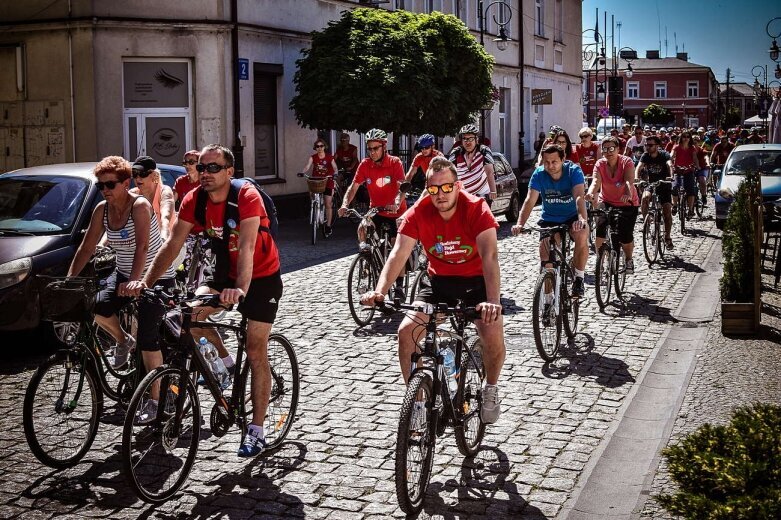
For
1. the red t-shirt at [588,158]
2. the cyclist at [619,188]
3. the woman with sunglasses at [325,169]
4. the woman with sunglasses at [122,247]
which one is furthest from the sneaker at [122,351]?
the woman with sunglasses at [325,169]

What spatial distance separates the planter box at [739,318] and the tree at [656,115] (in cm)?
9967

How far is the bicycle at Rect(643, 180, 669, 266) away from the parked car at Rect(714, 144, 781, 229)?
3659mm

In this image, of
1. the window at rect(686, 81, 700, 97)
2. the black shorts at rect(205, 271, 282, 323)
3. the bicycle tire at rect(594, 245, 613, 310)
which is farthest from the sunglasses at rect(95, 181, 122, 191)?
the window at rect(686, 81, 700, 97)

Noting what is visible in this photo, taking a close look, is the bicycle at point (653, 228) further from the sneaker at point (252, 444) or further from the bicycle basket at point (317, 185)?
the sneaker at point (252, 444)

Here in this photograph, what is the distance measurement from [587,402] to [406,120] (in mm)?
15880

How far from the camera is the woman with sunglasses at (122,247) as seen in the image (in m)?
6.68

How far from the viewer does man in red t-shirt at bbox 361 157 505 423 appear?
592 centimetres

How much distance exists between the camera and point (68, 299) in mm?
6312

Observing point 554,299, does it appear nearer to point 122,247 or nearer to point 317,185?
point 122,247

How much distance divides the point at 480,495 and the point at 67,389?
2.50m

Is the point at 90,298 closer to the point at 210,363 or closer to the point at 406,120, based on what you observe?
the point at 210,363

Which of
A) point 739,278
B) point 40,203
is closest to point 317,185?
point 40,203

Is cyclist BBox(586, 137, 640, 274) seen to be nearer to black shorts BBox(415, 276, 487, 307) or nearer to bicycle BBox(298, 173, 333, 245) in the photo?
black shorts BBox(415, 276, 487, 307)

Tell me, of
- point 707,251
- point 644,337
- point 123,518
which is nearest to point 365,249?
point 644,337
